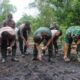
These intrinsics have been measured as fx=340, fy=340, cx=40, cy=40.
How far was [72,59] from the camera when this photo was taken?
435 inches

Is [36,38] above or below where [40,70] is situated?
above

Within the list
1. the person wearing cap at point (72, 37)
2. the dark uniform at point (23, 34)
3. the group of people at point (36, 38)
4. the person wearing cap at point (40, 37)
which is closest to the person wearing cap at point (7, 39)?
the group of people at point (36, 38)

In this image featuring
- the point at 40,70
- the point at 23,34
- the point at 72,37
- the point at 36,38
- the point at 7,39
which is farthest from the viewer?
the point at 23,34

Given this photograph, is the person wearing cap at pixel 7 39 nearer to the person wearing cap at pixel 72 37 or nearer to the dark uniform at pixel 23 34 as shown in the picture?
the dark uniform at pixel 23 34

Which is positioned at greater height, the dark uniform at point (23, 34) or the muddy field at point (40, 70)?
the dark uniform at point (23, 34)

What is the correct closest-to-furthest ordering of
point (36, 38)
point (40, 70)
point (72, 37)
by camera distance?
point (40, 70), point (36, 38), point (72, 37)

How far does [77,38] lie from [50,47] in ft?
2.87

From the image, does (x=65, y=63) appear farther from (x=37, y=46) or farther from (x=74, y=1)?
(x=74, y=1)

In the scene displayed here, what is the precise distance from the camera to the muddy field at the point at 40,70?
7762 mm

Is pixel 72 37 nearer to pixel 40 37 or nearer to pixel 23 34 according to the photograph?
pixel 40 37

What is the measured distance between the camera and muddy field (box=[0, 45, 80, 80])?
25.5 feet

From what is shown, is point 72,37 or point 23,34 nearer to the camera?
point 72,37

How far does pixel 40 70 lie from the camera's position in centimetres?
869

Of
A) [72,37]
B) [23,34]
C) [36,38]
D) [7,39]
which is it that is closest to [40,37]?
[36,38]
